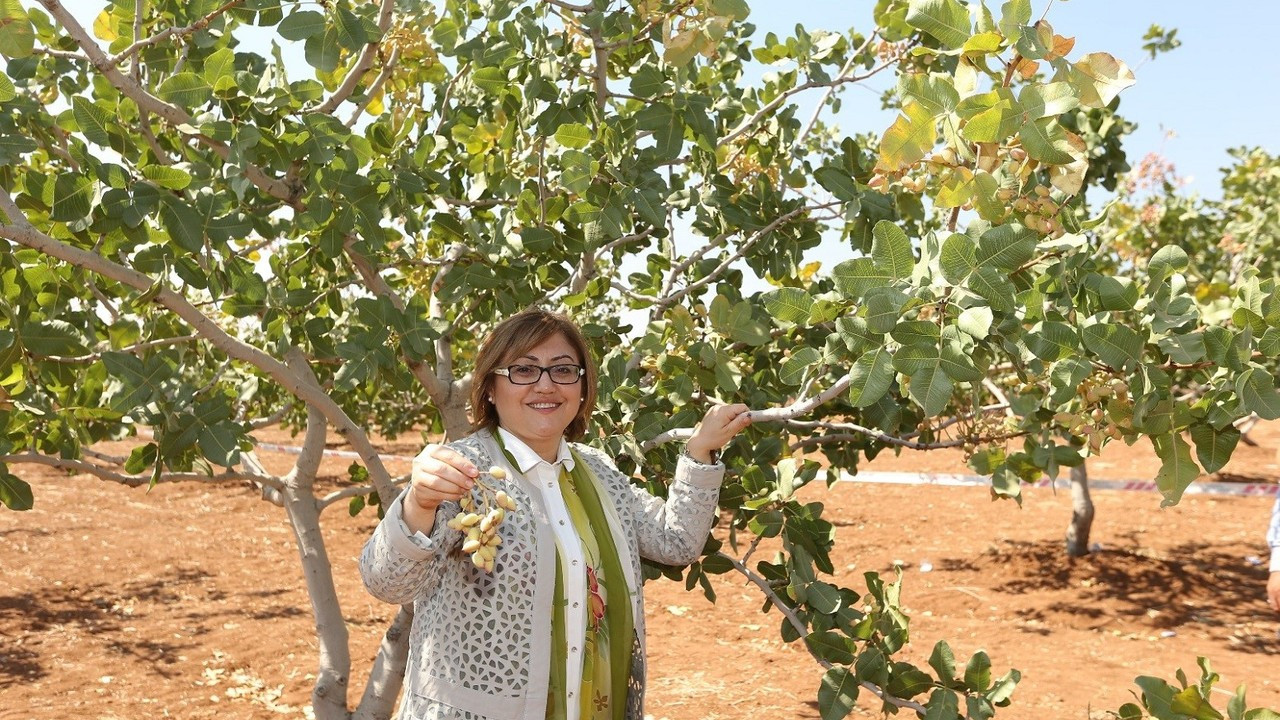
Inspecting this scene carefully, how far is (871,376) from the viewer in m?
1.61

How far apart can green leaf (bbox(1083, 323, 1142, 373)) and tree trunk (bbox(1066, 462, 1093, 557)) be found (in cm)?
609

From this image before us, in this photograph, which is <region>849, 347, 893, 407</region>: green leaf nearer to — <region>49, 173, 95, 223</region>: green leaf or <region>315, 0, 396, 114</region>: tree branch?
<region>49, 173, 95, 223</region>: green leaf

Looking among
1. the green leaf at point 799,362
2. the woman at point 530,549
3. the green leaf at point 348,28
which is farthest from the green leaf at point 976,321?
the green leaf at point 348,28

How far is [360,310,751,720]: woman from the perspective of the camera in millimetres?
1761

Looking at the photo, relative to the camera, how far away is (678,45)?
88.0 inches

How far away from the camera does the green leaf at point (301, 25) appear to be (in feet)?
7.71

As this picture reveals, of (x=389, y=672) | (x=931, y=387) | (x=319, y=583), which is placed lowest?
(x=389, y=672)

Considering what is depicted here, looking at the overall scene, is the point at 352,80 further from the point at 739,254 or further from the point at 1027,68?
the point at 1027,68

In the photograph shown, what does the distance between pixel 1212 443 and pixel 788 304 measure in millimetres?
808

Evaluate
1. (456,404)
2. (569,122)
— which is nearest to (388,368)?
(456,404)

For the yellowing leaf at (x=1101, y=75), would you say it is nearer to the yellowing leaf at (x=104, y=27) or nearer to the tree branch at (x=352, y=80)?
the tree branch at (x=352, y=80)

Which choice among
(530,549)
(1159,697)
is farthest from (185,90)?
(1159,697)

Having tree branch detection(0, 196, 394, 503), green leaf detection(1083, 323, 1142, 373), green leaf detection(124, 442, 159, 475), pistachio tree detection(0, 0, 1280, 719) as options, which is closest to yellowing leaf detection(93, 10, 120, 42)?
pistachio tree detection(0, 0, 1280, 719)

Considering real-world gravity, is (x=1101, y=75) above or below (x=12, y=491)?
above
